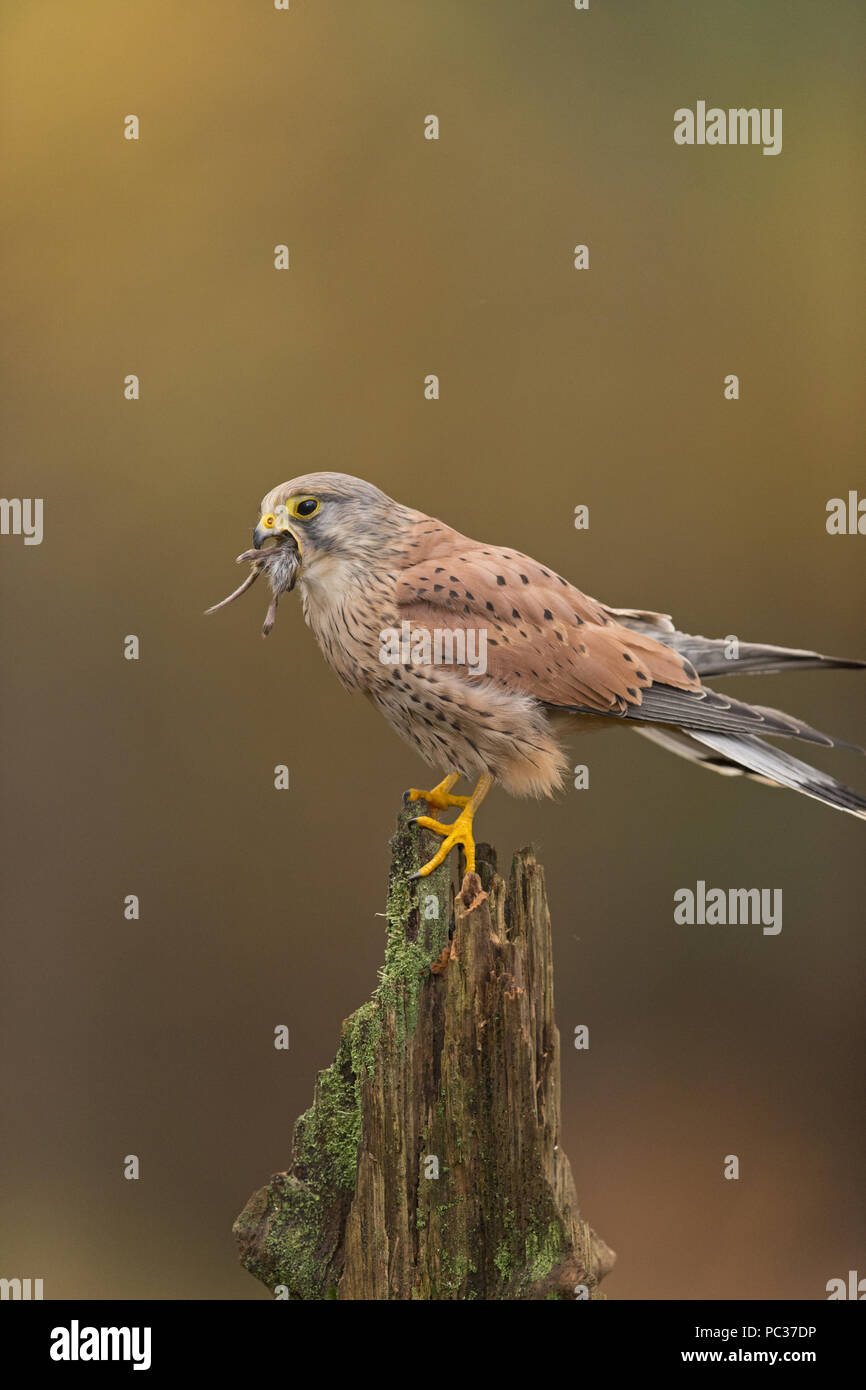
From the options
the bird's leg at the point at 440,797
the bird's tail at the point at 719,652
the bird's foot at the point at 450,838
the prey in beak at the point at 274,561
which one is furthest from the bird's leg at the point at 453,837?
the bird's tail at the point at 719,652

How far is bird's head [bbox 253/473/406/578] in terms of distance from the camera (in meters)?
2.47

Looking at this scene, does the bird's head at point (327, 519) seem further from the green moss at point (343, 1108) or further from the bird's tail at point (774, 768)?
the bird's tail at point (774, 768)

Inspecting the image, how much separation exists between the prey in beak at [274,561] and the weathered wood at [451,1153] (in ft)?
2.20

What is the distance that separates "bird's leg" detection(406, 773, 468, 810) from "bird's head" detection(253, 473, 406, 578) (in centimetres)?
53

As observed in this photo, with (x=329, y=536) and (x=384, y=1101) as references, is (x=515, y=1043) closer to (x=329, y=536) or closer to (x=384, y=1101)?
(x=384, y=1101)

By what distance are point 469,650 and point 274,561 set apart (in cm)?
42

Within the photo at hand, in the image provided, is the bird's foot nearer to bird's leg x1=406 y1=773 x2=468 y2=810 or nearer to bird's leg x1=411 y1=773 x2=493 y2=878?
bird's leg x1=411 y1=773 x2=493 y2=878

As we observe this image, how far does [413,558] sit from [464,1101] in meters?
1.06

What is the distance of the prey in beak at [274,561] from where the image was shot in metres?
2.46

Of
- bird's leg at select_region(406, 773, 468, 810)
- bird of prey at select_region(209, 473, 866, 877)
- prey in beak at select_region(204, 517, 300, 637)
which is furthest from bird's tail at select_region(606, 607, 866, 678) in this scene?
prey in beak at select_region(204, 517, 300, 637)

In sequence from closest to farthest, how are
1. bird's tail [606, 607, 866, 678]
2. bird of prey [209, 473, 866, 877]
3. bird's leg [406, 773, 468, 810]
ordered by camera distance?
bird of prey [209, 473, 866, 877] → bird's leg [406, 773, 468, 810] → bird's tail [606, 607, 866, 678]

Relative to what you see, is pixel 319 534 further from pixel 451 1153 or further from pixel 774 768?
pixel 451 1153

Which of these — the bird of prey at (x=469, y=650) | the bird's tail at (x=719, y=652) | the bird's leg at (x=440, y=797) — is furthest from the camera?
the bird's tail at (x=719, y=652)

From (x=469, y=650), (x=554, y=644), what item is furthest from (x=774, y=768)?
(x=469, y=650)
